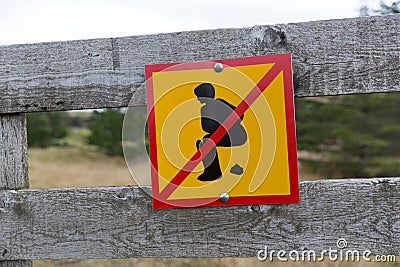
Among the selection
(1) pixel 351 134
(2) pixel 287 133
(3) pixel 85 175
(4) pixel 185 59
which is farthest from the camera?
(1) pixel 351 134

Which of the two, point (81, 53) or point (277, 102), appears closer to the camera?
point (277, 102)

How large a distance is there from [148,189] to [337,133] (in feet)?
41.5

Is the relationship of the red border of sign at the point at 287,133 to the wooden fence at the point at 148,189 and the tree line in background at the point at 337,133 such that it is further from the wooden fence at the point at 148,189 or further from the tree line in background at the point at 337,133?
the tree line in background at the point at 337,133

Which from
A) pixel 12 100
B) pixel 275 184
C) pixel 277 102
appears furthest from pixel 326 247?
pixel 12 100

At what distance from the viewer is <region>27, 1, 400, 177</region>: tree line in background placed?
45.5 feet

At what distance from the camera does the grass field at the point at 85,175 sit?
3.20m

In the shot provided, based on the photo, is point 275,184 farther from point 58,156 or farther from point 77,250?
point 58,156

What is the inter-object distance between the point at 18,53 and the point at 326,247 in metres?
1.46

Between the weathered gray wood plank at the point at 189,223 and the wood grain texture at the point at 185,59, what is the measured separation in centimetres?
37

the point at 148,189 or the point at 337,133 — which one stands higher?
the point at 337,133

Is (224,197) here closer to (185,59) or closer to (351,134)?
(185,59)

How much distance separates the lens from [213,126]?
2.12m

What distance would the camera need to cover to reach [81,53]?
2.27 metres

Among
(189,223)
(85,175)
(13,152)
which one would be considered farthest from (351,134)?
(13,152)
